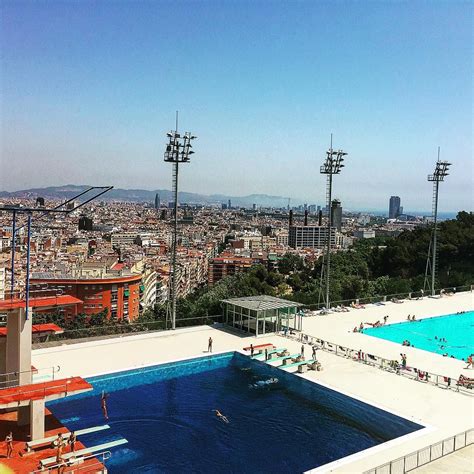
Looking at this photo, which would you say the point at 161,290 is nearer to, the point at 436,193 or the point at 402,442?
the point at 436,193

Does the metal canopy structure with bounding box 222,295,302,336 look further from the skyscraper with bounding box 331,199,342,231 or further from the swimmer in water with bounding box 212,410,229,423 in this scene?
the swimmer in water with bounding box 212,410,229,423

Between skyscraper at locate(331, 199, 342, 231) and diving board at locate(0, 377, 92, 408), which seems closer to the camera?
diving board at locate(0, 377, 92, 408)

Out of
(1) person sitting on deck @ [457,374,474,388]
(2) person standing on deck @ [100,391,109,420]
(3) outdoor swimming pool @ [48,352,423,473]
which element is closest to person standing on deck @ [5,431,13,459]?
(3) outdoor swimming pool @ [48,352,423,473]

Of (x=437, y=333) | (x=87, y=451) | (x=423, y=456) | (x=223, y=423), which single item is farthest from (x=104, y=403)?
(x=437, y=333)

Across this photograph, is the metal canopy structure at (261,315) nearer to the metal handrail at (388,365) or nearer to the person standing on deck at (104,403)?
the metal handrail at (388,365)

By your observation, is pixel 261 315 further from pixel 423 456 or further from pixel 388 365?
pixel 423 456
